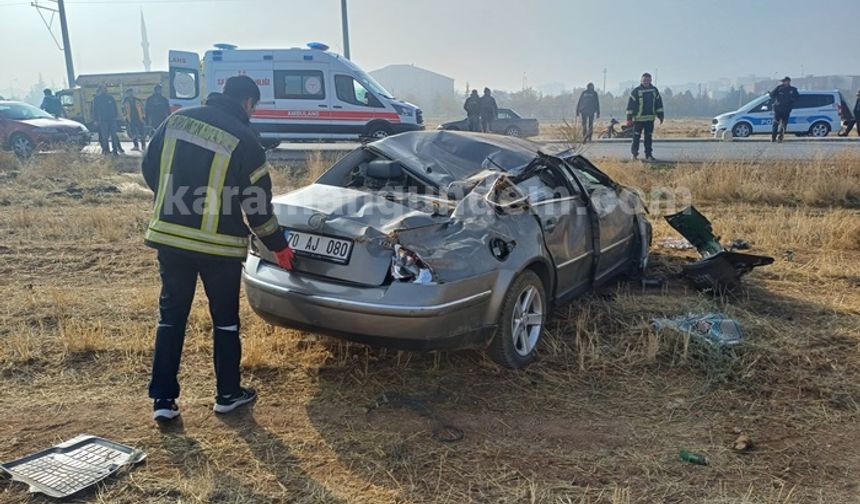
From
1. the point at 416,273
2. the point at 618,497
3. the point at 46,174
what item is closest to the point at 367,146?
the point at 416,273

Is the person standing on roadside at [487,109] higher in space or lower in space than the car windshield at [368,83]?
lower

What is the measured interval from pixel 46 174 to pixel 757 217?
12.7 m

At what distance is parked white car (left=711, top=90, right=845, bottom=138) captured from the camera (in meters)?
21.4

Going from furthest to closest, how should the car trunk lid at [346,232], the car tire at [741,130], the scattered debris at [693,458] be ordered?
1. the car tire at [741,130]
2. the car trunk lid at [346,232]
3. the scattered debris at [693,458]

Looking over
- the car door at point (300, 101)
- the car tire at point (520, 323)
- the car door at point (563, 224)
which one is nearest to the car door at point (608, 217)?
the car door at point (563, 224)

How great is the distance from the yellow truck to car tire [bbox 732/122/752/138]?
70.0ft

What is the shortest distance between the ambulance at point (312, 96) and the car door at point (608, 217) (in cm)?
1120

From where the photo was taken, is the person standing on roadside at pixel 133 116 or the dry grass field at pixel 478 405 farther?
the person standing on roadside at pixel 133 116

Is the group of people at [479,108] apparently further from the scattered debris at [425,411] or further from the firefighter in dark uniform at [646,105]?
the scattered debris at [425,411]

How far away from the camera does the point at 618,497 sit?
2652 mm

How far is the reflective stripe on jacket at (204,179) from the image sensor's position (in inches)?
122

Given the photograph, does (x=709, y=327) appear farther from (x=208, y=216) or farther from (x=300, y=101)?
(x=300, y=101)

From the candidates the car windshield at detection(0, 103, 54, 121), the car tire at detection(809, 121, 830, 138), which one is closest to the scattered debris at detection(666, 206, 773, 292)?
the car windshield at detection(0, 103, 54, 121)

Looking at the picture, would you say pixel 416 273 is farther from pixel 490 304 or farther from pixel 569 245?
pixel 569 245
